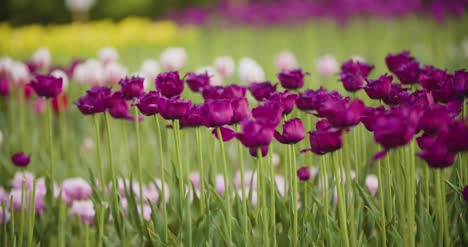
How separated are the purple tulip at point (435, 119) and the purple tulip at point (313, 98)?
201mm

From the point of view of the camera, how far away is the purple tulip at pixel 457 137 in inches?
42.0

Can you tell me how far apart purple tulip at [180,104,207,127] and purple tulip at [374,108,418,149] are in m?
0.41

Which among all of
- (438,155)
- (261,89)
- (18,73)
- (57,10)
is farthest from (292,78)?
(57,10)

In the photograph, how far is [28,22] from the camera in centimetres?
1167

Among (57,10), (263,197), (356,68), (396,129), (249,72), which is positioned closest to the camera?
(396,129)

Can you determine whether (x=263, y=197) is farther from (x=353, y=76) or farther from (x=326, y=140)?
(x=353, y=76)

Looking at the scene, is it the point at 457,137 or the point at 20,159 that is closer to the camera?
the point at 457,137

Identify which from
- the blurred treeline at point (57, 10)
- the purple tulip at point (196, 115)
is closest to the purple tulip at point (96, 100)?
the purple tulip at point (196, 115)

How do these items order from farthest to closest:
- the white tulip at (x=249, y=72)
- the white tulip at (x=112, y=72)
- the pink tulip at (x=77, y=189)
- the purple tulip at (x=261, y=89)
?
the white tulip at (x=112, y=72) → the white tulip at (x=249, y=72) → the pink tulip at (x=77, y=189) → the purple tulip at (x=261, y=89)

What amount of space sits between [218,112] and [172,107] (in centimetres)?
14

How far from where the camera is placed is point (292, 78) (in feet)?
5.62

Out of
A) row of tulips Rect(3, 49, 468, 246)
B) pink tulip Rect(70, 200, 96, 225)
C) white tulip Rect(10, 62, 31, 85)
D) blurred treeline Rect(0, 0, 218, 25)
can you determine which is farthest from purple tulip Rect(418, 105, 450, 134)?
blurred treeline Rect(0, 0, 218, 25)

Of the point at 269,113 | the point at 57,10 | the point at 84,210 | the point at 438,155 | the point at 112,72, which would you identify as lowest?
the point at 84,210

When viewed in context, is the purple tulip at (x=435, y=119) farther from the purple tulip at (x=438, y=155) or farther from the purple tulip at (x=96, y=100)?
the purple tulip at (x=96, y=100)
